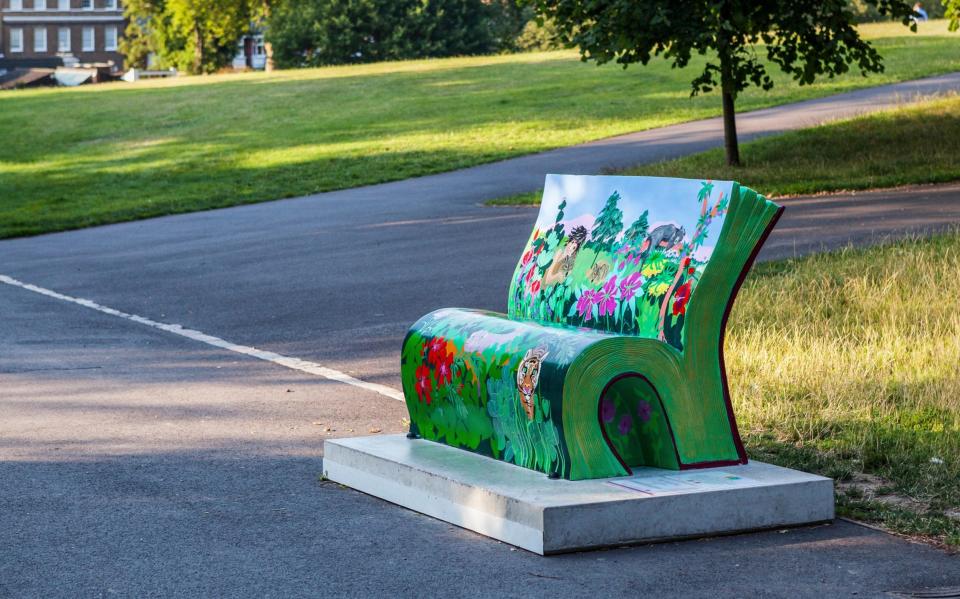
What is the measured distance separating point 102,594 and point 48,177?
2596 cm

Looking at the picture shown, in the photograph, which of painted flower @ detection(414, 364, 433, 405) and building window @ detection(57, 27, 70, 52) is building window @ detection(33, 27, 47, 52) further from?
painted flower @ detection(414, 364, 433, 405)

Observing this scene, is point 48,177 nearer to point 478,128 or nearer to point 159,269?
point 478,128

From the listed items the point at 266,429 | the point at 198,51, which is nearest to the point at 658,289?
the point at 266,429

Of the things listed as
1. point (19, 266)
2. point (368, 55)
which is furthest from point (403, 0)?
point (19, 266)

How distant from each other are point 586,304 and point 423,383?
858mm

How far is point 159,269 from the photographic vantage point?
15.8 m

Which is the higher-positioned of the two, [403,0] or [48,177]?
[403,0]

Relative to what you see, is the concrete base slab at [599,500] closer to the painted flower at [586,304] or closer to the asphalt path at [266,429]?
the asphalt path at [266,429]

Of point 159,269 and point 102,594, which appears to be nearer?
point 102,594

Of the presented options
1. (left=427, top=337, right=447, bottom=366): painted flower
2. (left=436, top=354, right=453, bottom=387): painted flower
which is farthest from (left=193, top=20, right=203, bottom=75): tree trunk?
(left=436, top=354, right=453, bottom=387): painted flower

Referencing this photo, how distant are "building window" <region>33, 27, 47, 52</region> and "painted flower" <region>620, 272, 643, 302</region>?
12226 centimetres

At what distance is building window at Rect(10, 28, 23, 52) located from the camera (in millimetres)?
119000

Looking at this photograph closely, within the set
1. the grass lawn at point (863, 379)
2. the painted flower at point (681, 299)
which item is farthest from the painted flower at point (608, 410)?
the grass lawn at point (863, 379)

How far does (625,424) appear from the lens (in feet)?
19.3
